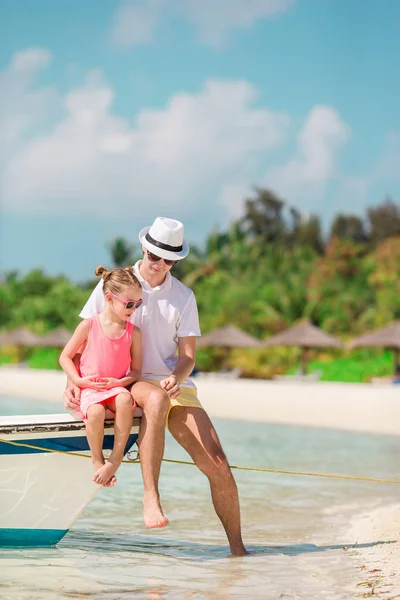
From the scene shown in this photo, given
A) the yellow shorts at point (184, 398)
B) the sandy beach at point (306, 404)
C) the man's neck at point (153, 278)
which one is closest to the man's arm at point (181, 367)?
the yellow shorts at point (184, 398)

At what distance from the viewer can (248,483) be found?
945 centimetres

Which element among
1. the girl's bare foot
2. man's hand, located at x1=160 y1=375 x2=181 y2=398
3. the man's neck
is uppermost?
the man's neck

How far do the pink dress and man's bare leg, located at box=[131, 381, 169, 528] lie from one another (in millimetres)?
125

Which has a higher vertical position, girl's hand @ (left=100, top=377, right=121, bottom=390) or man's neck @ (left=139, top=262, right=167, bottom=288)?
man's neck @ (left=139, top=262, right=167, bottom=288)

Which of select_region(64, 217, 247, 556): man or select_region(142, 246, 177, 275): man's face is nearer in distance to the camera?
select_region(64, 217, 247, 556): man

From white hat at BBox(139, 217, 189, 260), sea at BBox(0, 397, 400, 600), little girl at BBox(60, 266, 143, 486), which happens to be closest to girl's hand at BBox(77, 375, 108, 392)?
little girl at BBox(60, 266, 143, 486)

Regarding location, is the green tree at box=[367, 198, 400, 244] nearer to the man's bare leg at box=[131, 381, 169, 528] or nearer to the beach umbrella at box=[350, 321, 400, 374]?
the beach umbrella at box=[350, 321, 400, 374]

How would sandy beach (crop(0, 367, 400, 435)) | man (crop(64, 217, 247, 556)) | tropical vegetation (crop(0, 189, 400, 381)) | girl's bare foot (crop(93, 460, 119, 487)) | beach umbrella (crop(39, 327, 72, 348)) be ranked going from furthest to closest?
beach umbrella (crop(39, 327, 72, 348)), tropical vegetation (crop(0, 189, 400, 381)), sandy beach (crop(0, 367, 400, 435)), man (crop(64, 217, 247, 556)), girl's bare foot (crop(93, 460, 119, 487))

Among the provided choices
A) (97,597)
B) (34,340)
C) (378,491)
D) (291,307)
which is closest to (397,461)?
(378,491)

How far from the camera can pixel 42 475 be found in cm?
530

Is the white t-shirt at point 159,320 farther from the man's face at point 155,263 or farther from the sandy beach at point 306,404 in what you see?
the sandy beach at point 306,404

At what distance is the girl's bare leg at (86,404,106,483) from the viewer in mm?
4855

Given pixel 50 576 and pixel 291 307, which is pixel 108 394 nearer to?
pixel 50 576

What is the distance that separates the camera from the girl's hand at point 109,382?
489 cm
